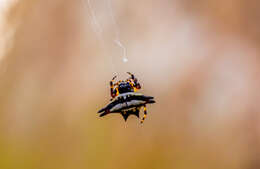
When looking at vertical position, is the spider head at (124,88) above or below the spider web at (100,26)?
below

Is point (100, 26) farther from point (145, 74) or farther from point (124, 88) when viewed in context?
point (124, 88)

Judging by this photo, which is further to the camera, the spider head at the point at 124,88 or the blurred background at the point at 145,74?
the blurred background at the point at 145,74

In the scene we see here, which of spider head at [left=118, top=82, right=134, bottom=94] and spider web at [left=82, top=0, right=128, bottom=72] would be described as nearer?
spider head at [left=118, top=82, right=134, bottom=94]

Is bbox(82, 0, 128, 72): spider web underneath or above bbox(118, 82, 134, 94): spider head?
above

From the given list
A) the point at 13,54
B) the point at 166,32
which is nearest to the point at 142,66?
the point at 166,32

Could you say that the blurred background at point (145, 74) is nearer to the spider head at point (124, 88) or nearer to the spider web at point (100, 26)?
the spider web at point (100, 26)

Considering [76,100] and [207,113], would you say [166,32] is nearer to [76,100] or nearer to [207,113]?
[207,113]

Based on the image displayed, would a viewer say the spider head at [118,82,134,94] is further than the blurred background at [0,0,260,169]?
No

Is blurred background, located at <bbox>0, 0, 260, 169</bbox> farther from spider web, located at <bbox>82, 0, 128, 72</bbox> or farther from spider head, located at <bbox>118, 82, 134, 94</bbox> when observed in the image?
spider head, located at <bbox>118, 82, 134, 94</bbox>

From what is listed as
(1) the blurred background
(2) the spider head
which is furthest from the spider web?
(2) the spider head

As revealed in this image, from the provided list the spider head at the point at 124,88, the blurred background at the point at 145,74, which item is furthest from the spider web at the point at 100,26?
the spider head at the point at 124,88
